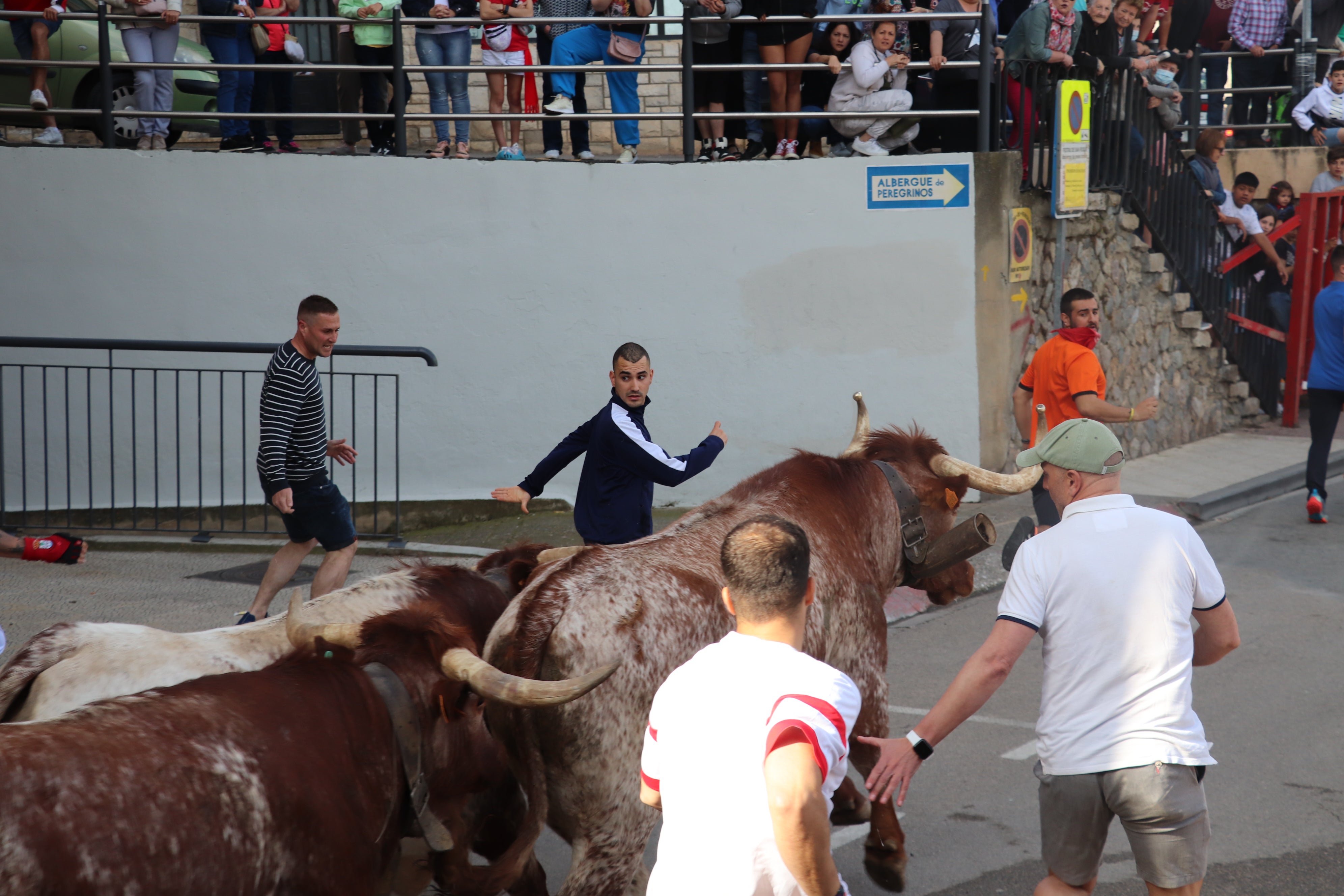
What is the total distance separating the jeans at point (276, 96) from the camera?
11.8 meters

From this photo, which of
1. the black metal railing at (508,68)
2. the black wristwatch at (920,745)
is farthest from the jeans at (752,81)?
the black wristwatch at (920,745)

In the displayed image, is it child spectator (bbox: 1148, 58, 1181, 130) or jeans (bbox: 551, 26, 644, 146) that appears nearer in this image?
jeans (bbox: 551, 26, 644, 146)

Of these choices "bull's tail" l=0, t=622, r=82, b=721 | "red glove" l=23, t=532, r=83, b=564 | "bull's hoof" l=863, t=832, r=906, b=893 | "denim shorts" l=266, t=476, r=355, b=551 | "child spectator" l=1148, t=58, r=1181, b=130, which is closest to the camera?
"bull's tail" l=0, t=622, r=82, b=721

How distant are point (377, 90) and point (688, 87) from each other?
123 inches

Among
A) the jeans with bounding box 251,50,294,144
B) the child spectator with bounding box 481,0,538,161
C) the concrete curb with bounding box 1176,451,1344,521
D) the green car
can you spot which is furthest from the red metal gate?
the green car

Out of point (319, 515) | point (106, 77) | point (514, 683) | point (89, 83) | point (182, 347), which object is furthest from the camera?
point (89, 83)

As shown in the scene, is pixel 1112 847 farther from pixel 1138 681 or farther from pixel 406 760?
pixel 406 760

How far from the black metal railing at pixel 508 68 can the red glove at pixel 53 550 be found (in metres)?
4.65

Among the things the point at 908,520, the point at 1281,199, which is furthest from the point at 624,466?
the point at 1281,199

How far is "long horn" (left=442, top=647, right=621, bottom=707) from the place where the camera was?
130 inches

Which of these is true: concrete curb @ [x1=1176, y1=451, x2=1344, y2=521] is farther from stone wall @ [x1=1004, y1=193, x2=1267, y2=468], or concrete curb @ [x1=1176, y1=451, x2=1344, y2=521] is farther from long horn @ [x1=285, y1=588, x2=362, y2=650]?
long horn @ [x1=285, y1=588, x2=362, y2=650]

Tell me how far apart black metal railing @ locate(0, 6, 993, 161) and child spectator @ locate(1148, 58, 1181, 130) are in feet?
9.81

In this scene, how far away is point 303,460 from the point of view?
22.9 feet

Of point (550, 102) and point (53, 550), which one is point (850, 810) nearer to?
point (53, 550)
